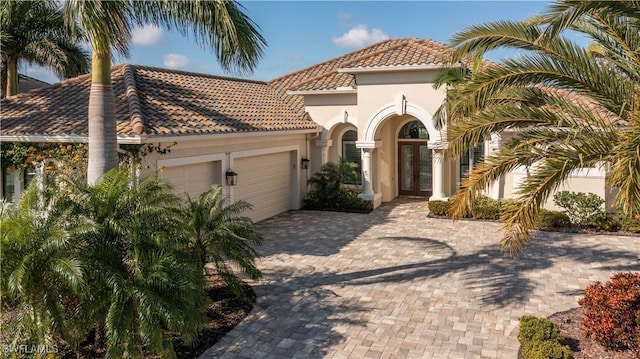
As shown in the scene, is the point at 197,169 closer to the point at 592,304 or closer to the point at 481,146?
the point at 592,304

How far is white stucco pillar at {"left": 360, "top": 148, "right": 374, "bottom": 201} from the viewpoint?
20797 millimetres

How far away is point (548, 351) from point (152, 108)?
11.6 metres


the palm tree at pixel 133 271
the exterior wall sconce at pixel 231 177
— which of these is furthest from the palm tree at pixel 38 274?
the exterior wall sconce at pixel 231 177

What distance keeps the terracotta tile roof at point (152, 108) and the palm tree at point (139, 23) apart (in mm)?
2549

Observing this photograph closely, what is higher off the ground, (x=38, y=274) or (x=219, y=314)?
(x=38, y=274)

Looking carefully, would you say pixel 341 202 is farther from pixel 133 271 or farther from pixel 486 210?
pixel 133 271

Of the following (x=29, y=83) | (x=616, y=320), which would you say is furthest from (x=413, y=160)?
(x=29, y=83)

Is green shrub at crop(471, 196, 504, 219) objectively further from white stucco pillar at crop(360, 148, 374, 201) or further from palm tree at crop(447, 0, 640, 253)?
palm tree at crop(447, 0, 640, 253)

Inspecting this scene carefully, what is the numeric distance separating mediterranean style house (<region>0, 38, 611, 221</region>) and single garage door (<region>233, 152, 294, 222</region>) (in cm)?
4

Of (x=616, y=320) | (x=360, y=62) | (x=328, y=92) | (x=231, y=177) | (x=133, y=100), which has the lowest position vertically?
(x=616, y=320)

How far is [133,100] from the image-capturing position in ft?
45.1

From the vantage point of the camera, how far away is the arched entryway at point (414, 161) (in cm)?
2317

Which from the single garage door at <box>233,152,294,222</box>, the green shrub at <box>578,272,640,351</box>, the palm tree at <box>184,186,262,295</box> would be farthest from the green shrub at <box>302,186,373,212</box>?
the green shrub at <box>578,272,640,351</box>

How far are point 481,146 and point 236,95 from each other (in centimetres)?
1078
